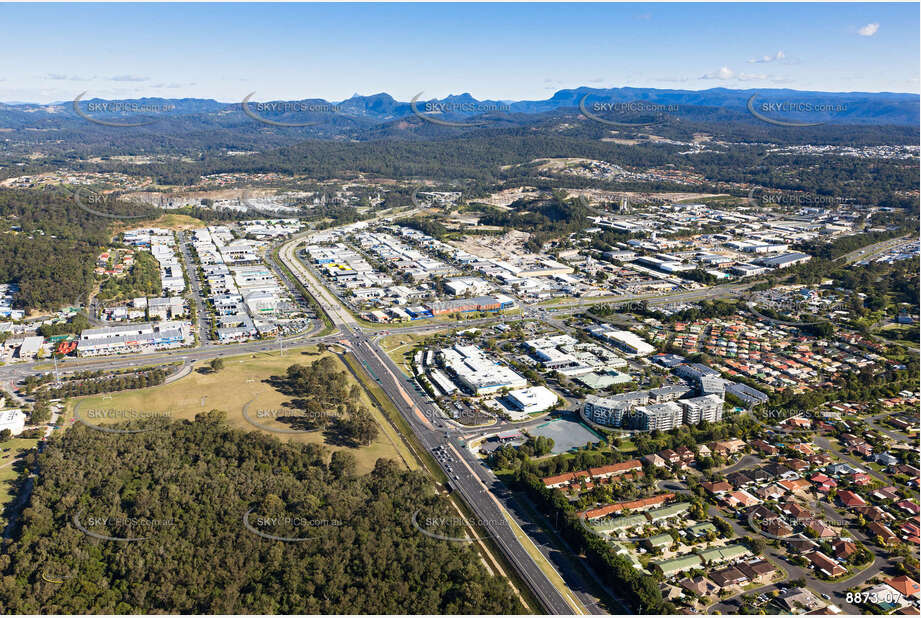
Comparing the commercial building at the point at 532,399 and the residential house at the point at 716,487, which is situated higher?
the commercial building at the point at 532,399

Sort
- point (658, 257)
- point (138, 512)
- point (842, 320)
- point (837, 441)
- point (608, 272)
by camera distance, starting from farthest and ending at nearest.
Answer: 1. point (658, 257)
2. point (608, 272)
3. point (842, 320)
4. point (837, 441)
5. point (138, 512)

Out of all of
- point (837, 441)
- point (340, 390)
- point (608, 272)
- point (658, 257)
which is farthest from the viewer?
point (658, 257)

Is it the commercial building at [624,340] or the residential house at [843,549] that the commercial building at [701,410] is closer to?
the commercial building at [624,340]

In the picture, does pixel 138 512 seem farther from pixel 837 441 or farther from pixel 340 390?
pixel 837 441

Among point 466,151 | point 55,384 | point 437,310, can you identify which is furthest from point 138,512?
point 466,151

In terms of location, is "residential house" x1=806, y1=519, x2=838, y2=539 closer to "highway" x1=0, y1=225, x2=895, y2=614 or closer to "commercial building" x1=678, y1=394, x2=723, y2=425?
"commercial building" x1=678, y1=394, x2=723, y2=425

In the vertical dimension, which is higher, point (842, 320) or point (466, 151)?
point (466, 151)

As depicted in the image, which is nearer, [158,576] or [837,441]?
[158,576]

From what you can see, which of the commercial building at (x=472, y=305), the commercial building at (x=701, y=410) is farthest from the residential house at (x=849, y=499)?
the commercial building at (x=472, y=305)
